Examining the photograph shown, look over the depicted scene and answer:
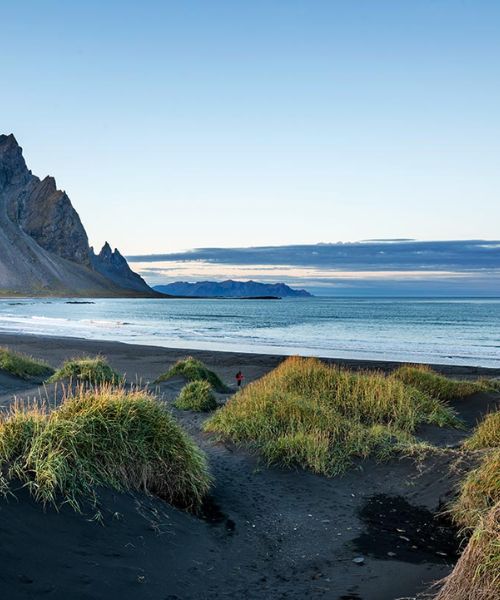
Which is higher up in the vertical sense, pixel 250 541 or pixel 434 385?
pixel 434 385

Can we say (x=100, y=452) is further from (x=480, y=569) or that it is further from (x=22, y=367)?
(x=22, y=367)

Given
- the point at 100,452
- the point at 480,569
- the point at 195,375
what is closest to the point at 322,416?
the point at 100,452

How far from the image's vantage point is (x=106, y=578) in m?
6.12

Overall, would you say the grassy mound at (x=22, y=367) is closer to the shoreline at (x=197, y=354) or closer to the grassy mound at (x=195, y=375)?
the grassy mound at (x=195, y=375)

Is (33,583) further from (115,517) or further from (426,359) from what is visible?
(426,359)

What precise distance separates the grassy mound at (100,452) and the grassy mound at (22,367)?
1393 cm

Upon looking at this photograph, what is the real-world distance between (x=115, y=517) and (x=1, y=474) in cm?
137

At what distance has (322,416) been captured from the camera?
12.9 metres

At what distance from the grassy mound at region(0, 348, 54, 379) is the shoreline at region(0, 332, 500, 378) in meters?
11.9

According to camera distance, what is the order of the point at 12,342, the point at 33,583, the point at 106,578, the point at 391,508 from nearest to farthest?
1. the point at 33,583
2. the point at 106,578
3. the point at 391,508
4. the point at 12,342

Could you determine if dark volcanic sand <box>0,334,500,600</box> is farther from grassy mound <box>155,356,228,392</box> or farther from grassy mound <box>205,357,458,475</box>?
grassy mound <box>155,356,228,392</box>

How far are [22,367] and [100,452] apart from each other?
51.5 feet

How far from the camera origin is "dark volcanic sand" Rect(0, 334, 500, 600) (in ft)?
20.3

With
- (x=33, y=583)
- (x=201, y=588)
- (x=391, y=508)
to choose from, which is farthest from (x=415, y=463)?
(x=33, y=583)
